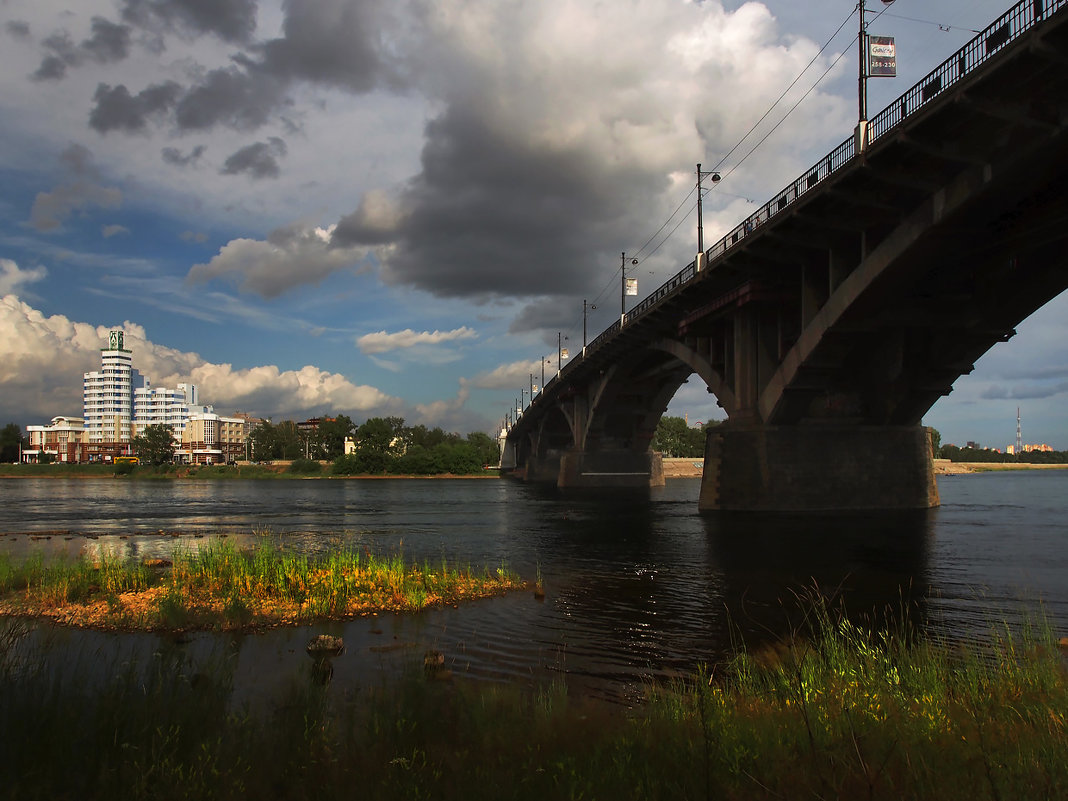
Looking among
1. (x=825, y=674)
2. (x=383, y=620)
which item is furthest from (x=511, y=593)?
(x=825, y=674)

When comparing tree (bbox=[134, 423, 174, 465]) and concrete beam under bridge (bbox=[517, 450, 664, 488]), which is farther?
tree (bbox=[134, 423, 174, 465])

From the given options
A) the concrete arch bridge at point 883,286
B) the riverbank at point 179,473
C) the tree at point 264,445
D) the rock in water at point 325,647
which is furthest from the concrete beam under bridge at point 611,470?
the tree at point 264,445

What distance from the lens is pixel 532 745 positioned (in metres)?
6.19

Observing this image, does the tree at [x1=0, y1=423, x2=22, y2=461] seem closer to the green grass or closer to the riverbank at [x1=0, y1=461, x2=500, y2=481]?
the riverbank at [x1=0, y1=461, x2=500, y2=481]

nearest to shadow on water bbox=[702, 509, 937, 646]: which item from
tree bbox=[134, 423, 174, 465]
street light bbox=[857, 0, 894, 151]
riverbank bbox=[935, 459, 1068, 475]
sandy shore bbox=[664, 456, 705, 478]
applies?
street light bbox=[857, 0, 894, 151]

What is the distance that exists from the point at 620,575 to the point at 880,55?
22.5m

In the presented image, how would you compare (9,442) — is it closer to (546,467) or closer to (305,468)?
(305,468)

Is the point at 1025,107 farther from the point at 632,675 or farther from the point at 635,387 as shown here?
the point at 635,387

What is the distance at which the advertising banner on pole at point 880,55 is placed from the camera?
28.0 m

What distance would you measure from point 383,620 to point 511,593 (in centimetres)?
455

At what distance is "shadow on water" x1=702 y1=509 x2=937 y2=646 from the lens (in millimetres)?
16531

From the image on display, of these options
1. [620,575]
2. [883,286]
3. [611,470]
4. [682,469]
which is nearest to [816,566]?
[620,575]

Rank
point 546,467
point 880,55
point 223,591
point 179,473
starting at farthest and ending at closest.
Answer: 1. point 179,473
2. point 546,467
3. point 880,55
4. point 223,591

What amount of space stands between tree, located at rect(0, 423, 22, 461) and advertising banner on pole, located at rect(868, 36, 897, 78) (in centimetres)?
20495
